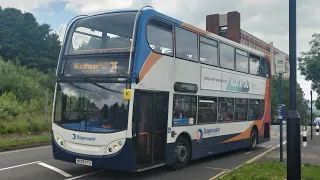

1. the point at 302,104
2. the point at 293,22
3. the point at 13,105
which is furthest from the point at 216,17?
the point at 293,22

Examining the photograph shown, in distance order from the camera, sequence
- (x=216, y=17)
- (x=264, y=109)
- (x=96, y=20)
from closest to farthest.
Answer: (x=96, y=20)
(x=264, y=109)
(x=216, y=17)

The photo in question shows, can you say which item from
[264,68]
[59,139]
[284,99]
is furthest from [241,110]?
[284,99]

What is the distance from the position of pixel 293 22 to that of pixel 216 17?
84.8 metres

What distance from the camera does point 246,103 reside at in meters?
14.7

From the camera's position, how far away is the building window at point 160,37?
9125mm

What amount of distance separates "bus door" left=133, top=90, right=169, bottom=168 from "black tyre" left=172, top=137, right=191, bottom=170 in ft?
2.40

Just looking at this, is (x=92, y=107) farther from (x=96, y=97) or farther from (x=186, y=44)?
(x=186, y=44)

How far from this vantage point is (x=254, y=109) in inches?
616

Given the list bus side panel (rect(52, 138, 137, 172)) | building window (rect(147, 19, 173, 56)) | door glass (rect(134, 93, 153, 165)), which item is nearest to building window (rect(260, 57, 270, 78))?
building window (rect(147, 19, 173, 56))

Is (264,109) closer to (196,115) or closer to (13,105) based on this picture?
(196,115)

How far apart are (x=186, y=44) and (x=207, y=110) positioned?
2492 mm

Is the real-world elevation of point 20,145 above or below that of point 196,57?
below

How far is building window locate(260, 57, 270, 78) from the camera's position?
1641 centimetres

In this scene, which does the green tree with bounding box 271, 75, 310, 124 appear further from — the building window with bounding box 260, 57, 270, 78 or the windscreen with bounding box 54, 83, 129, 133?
the windscreen with bounding box 54, 83, 129, 133
